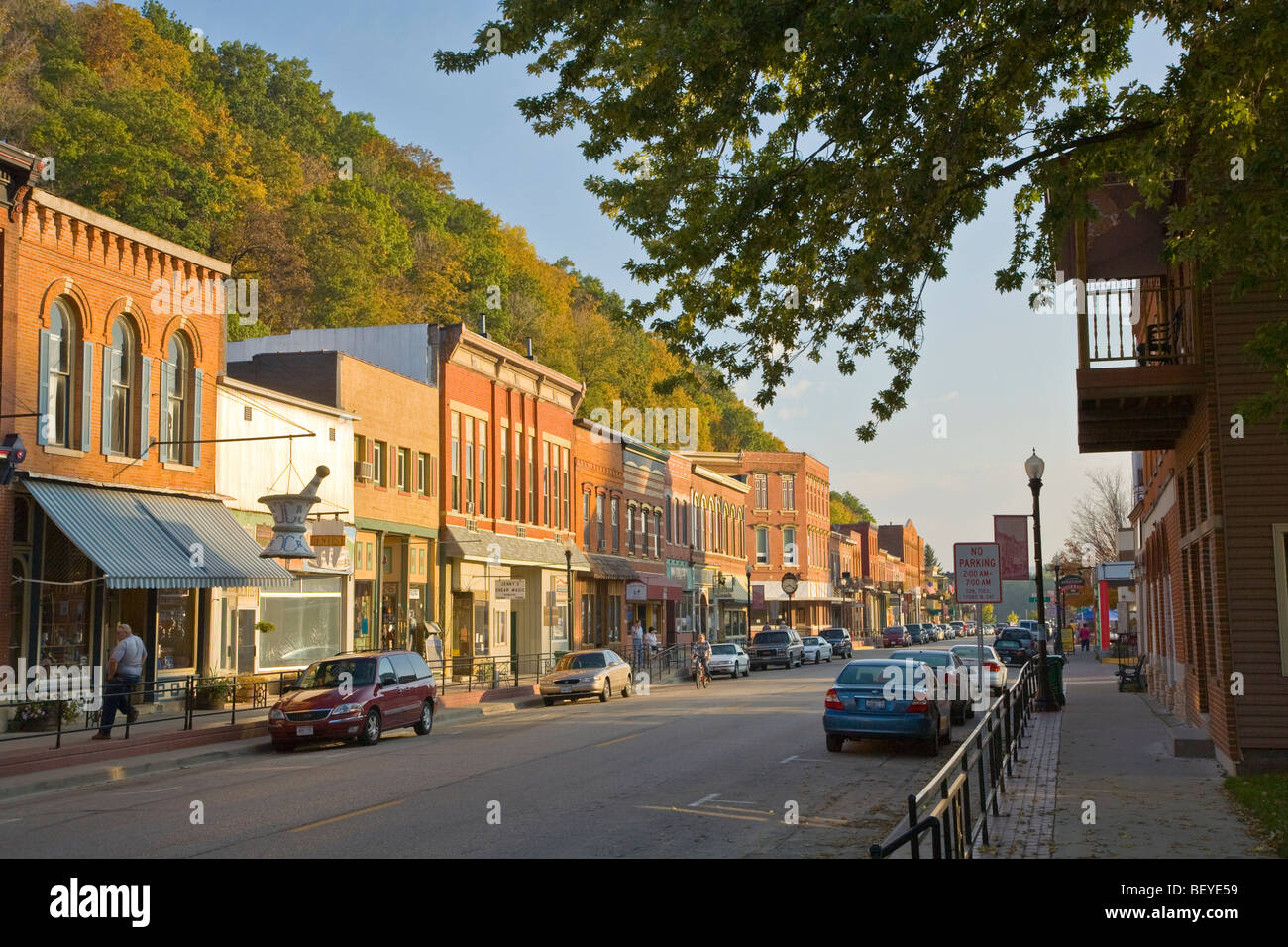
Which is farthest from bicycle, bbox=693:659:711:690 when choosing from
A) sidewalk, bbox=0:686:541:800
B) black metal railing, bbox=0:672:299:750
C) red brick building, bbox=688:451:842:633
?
red brick building, bbox=688:451:842:633

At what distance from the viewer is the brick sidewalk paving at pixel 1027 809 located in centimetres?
1065

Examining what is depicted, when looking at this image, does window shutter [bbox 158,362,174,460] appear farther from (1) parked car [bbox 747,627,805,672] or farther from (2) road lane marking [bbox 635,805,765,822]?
(1) parked car [bbox 747,627,805,672]

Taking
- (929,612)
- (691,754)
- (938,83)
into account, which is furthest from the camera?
(929,612)

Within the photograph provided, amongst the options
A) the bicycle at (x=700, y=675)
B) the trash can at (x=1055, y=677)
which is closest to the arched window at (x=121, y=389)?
the trash can at (x=1055, y=677)

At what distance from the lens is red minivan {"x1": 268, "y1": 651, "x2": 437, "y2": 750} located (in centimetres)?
2122

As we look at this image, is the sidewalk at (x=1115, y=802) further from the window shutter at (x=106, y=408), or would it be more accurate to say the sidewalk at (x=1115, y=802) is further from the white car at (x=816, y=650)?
the white car at (x=816, y=650)

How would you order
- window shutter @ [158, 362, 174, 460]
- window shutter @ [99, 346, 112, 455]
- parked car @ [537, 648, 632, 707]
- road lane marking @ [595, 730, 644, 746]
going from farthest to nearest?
parked car @ [537, 648, 632, 707]
window shutter @ [158, 362, 174, 460]
window shutter @ [99, 346, 112, 455]
road lane marking @ [595, 730, 644, 746]

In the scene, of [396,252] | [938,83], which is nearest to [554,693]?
[938,83]

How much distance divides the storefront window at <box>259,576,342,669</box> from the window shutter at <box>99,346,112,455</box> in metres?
5.82

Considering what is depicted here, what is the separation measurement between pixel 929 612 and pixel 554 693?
15602 centimetres

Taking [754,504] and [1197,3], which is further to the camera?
[754,504]

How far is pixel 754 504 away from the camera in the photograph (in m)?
89.1

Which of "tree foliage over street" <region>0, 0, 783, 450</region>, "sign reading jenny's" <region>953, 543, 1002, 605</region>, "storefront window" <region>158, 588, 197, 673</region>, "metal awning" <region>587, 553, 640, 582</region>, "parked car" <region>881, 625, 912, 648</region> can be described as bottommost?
"parked car" <region>881, 625, 912, 648</region>

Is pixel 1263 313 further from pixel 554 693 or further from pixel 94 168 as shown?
pixel 94 168
